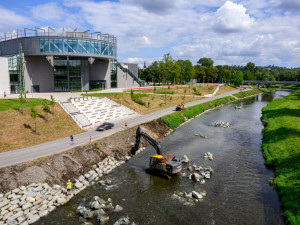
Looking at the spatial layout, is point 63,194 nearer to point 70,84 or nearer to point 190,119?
point 190,119

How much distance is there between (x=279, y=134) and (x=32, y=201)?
39875 millimetres

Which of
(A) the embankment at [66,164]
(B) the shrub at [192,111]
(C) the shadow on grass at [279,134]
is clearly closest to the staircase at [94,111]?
(A) the embankment at [66,164]

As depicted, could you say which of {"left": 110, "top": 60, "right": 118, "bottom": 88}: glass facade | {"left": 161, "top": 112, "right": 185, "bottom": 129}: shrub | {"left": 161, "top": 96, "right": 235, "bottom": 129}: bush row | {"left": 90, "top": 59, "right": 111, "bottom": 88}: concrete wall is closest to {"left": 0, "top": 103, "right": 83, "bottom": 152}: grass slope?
{"left": 161, "top": 112, "right": 185, "bottom": 129}: shrub

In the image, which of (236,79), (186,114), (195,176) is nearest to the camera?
(195,176)

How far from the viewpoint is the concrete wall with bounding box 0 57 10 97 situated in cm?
6006

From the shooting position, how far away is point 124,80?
3649 inches

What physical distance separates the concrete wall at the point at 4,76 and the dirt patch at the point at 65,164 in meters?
40.1

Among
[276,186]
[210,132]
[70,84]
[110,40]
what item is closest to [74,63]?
[70,84]

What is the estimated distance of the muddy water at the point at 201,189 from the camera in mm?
20750

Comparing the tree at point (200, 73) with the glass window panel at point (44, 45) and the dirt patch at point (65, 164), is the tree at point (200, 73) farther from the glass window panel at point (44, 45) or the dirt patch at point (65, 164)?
the dirt patch at point (65, 164)

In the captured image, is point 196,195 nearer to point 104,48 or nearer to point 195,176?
point 195,176

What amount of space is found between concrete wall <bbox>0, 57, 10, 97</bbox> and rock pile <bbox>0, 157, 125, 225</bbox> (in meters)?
46.4

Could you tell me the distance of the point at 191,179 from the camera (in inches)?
1104

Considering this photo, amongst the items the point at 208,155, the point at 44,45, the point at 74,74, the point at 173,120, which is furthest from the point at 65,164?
the point at 74,74
